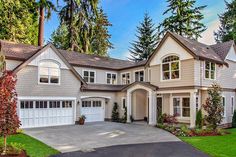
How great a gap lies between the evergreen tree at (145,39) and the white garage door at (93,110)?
83.9ft

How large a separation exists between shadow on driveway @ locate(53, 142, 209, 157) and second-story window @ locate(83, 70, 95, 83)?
13912 mm

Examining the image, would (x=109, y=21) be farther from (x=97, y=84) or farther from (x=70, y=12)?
(x=97, y=84)

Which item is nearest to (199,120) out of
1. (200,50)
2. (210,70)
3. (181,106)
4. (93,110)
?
(181,106)

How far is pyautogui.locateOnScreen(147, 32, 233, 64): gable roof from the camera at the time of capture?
20.3 m

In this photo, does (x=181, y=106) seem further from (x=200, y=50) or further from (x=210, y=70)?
(x=200, y=50)

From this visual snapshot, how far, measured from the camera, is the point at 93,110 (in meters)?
25.6

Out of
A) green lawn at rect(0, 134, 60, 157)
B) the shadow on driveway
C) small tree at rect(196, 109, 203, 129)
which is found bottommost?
the shadow on driveway

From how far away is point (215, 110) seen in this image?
1798 centimetres

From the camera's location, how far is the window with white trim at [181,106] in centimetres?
2119

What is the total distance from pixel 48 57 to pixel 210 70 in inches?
582

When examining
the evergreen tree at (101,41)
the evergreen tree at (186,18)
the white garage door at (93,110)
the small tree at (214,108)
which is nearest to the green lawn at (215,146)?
the small tree at (214,108)

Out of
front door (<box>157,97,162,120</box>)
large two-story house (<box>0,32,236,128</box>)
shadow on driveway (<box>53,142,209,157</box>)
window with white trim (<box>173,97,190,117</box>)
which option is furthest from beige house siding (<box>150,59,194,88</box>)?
shadow on driveway (<box>53,142,209,157</box>)

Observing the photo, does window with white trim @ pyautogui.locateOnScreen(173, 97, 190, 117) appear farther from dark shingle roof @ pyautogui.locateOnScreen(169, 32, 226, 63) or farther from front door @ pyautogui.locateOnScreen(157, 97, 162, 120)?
dark shingle roof @ pyautogui.locateOnScreen(169, 32, 226, 63)

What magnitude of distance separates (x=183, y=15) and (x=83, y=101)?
24.5 meters
